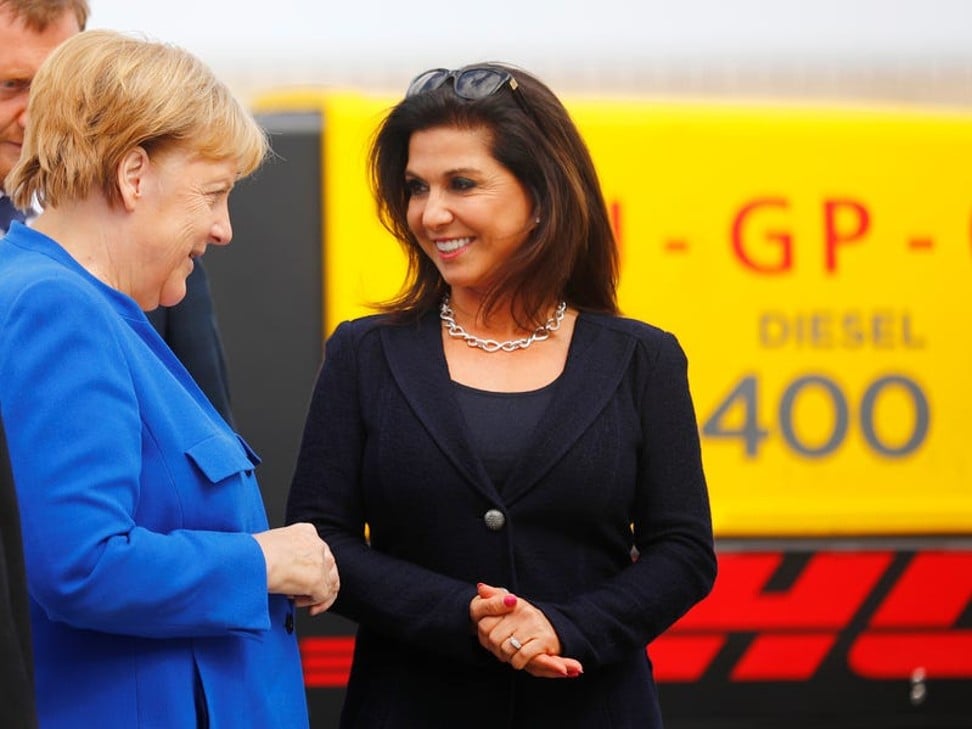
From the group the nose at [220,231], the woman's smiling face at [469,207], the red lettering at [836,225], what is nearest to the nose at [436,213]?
the woman's smiling face at [469,207]

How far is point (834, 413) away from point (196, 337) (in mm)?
2083

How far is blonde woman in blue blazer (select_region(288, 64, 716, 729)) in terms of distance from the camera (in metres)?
2.38

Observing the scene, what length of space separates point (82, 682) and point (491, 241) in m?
0.95

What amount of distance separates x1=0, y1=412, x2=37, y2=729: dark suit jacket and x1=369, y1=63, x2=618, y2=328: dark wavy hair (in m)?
1.15

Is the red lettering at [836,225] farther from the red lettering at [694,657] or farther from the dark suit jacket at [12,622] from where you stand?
the dark suit jacket at [12,622]

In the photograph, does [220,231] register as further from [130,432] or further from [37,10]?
[37,10]

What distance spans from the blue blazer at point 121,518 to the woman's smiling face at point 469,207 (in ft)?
1.81

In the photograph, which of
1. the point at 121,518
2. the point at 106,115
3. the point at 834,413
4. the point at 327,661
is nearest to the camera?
the point at 121,518

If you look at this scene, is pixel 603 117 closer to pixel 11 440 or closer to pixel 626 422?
pixel 626 422

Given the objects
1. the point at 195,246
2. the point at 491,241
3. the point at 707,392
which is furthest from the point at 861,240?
the point at 195,246

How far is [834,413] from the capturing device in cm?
429

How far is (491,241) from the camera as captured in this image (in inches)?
100

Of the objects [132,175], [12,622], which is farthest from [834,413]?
[12,622]

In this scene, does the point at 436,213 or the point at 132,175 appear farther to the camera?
the point at 436,213
